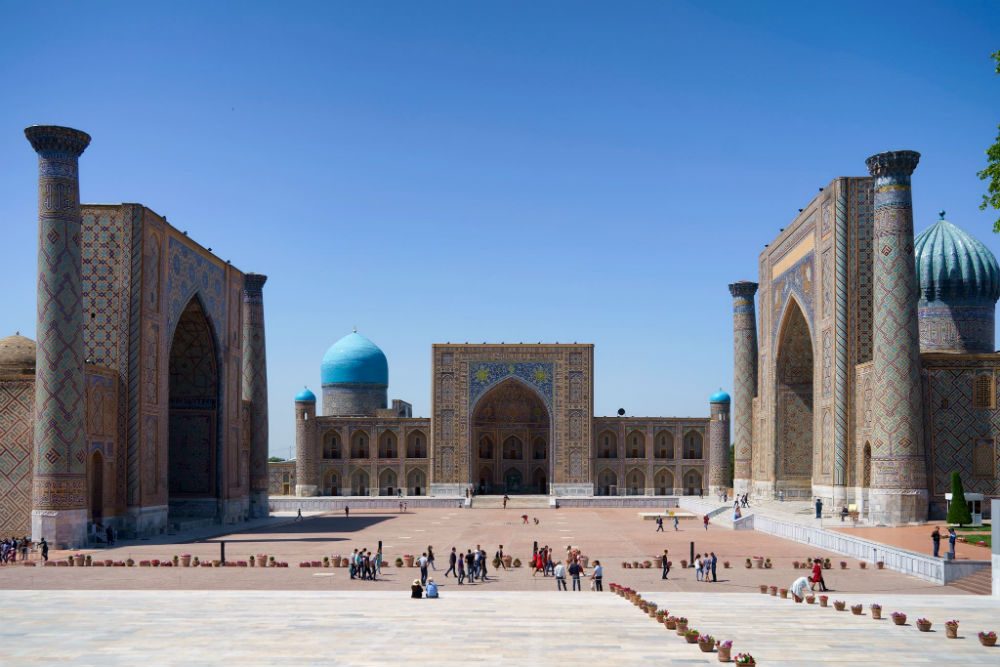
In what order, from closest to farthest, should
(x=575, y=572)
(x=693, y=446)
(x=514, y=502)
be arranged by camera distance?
(x=575, y=572), (x=514, y=502), (x=693, y=446)

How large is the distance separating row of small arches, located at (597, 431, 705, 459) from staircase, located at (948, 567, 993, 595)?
1647 inches

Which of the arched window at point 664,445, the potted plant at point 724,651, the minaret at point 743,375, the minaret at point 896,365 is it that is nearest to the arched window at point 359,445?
the arched window at point 664,445

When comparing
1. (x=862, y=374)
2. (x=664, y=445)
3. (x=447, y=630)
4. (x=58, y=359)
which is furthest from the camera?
(x=664, y=445)

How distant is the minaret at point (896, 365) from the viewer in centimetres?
3155

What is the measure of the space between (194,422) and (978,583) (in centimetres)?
2822

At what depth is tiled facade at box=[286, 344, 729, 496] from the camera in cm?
6062

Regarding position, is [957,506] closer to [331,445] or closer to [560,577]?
[560,577]

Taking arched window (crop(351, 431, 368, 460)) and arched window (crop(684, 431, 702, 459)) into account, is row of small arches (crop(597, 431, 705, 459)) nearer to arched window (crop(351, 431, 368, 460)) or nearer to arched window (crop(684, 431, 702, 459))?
arched window (crop(684, 431, 702, 459))

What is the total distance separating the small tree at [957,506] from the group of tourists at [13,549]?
24.1 m

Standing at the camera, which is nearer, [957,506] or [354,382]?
[957,506]

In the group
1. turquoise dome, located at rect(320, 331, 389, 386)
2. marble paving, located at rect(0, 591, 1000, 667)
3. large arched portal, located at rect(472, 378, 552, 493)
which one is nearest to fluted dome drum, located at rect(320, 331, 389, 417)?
turquoise dome, located at rect(320, 331, 389, 386)

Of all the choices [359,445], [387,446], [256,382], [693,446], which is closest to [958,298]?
[693,446]

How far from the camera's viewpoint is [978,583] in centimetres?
2111

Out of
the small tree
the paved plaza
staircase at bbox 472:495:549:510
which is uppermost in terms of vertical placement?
the small tree
